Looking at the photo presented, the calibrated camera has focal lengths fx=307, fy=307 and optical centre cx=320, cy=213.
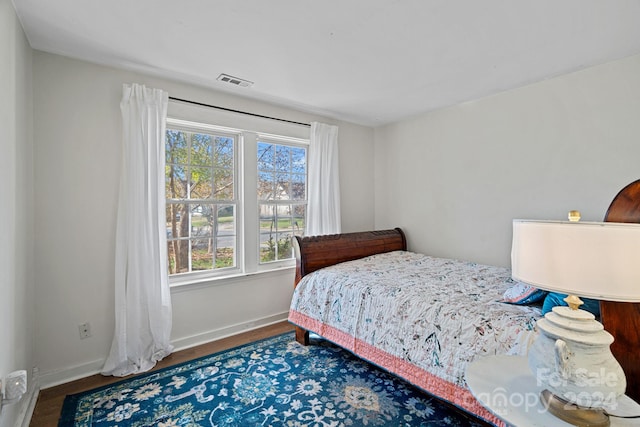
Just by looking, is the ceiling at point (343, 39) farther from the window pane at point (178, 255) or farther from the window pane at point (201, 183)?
the window pane at point (178, 255)

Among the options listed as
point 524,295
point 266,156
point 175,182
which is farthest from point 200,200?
point 524,295

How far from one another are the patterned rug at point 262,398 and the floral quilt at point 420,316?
8.0 inches

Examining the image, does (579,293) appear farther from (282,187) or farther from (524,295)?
(282,187)

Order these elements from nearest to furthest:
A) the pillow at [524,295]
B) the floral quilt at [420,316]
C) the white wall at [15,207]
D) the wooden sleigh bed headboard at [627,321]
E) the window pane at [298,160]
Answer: the wooden sleigh bed headboard at [627,321]
the white wall at [15,207]
the floral quilt at [420,316]
the pillow at [524,295]
the window pane at [298,160]

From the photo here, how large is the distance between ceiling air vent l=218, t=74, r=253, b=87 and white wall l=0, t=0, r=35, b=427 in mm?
1240

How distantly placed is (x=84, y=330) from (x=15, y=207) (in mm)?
1078

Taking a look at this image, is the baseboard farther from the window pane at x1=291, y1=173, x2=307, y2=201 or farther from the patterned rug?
the window pane at x1=291, y1=173, x2=307, y2=201

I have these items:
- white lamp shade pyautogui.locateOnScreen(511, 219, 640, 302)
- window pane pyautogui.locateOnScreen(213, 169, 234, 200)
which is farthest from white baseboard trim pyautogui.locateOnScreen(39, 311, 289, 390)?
white lamp shade pyautogui.locateOnScreen(511, 219, 640, 302)

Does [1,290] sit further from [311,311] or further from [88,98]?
[311,311]

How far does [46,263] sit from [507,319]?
3.00 meters

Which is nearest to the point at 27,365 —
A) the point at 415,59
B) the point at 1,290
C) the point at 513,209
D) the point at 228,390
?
the point at 1,290

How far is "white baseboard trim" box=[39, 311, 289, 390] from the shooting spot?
2.17 meters

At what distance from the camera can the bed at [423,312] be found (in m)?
1.37

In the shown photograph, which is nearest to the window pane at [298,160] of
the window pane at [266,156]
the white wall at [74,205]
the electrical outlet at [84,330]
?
the window pane at [266,156]
